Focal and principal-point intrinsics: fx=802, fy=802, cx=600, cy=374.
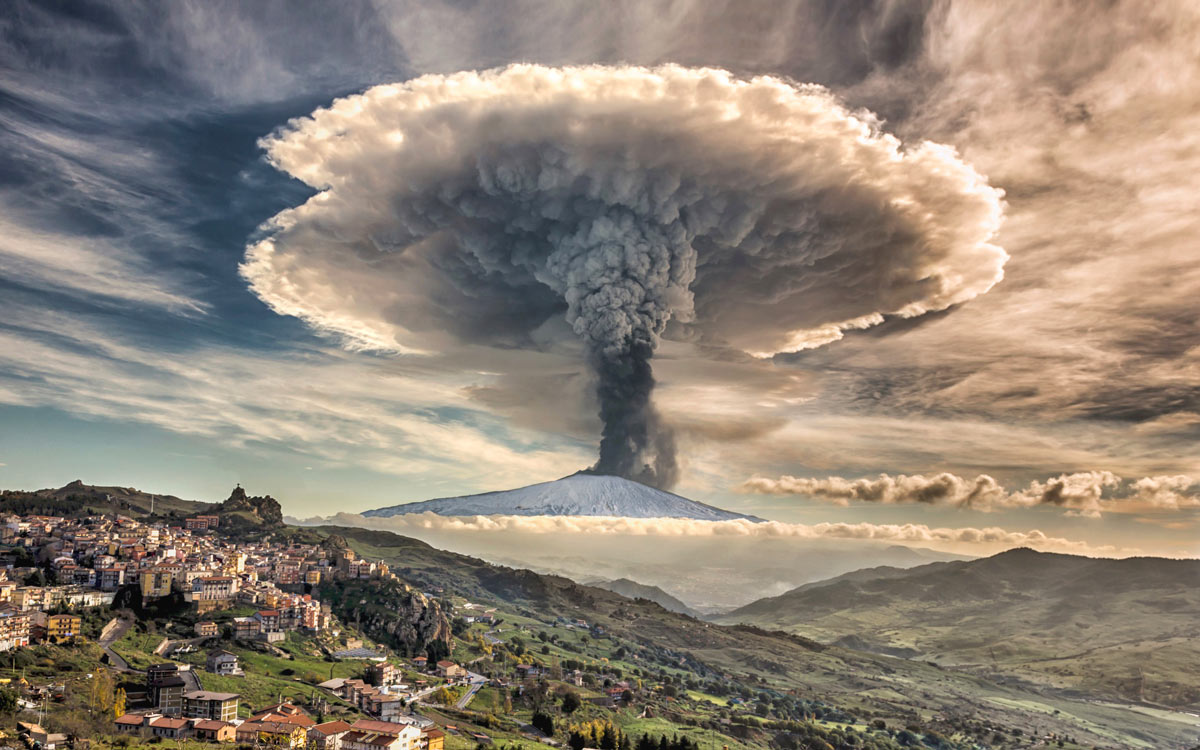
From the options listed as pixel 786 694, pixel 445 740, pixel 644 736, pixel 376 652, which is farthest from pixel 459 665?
pixel 786 694

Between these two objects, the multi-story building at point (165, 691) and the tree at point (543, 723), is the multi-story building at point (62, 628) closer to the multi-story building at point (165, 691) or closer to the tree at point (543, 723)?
the multi-story building at point (165, 691)

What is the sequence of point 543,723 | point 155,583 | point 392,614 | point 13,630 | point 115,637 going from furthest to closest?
1. point 392,614
2. point 155,583
3. point 543,723
4. point 115,637
5. point 13,630

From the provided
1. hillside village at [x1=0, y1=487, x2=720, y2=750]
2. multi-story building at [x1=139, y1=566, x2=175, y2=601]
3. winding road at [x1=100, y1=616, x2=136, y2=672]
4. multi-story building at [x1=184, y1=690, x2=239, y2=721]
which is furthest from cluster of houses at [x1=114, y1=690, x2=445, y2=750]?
multi-story building at [x1=139, y1=566, x2=175, y2=601]

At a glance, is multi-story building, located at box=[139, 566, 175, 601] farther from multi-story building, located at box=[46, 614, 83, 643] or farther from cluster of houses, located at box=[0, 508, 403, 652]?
multi-story building, located at box=[46, 614, 83, 643]

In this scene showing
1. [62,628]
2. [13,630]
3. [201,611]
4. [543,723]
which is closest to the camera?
[13,630]

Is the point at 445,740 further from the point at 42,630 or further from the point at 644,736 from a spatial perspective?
the point at 42,630

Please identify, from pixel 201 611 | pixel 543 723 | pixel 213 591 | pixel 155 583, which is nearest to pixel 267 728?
pixel 543 723

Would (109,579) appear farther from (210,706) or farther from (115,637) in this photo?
(210,706)
